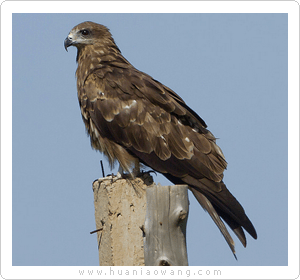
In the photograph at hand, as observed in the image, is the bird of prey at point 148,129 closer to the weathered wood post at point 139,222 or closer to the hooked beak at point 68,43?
the weathered wood post at point 139,222

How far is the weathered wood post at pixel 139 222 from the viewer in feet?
14.1

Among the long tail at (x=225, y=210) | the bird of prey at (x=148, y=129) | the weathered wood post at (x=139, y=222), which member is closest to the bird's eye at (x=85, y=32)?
the bird of prey at (x=148, y=129)

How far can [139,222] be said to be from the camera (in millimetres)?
4859

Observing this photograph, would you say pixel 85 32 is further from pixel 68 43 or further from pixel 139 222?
pixel 139 222

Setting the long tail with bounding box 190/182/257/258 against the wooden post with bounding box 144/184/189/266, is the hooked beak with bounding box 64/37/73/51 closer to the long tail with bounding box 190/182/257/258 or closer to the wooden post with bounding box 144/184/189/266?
the long tail with bounding box 190/182/257/258

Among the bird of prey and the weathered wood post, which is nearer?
the weathered wood post

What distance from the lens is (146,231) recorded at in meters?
4.37

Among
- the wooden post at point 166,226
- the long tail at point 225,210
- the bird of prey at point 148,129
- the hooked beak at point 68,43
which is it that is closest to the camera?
the wooden post at point 166,226

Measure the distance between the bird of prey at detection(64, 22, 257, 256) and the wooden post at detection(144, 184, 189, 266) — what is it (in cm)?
149

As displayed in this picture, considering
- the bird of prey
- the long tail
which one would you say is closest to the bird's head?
the bird of prey

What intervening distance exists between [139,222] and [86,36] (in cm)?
373

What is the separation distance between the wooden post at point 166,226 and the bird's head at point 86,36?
148 inches

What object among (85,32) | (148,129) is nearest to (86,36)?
(85,32)

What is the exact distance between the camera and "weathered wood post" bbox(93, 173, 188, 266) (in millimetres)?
4289
